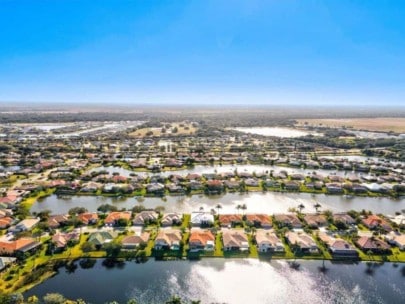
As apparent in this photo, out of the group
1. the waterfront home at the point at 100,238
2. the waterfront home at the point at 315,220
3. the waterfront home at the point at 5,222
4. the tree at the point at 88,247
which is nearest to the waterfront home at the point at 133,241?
the waterfront home at the point at 100,238

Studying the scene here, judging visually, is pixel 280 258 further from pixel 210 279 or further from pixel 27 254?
pixel 27 254

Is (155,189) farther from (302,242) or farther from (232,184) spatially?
(302,242)

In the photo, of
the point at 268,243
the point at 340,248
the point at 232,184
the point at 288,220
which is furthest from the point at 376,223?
the point at 232,184

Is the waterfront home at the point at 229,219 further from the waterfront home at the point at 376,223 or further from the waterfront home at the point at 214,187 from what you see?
the waterfront home at the point at 376,223

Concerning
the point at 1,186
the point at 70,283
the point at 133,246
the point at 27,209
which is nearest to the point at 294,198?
the point at 133,246

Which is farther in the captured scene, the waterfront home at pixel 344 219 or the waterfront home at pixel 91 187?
the waterfront home at pixel 91 187

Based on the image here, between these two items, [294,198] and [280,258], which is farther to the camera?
[294,198]

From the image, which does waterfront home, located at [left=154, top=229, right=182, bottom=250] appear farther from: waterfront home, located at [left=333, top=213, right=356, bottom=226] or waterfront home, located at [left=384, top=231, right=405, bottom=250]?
waterfront home, located at [left=384, top=231, right=405, bottom=250]

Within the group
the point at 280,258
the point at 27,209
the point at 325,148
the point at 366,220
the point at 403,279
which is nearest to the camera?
the point at 403,279
